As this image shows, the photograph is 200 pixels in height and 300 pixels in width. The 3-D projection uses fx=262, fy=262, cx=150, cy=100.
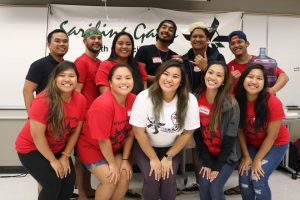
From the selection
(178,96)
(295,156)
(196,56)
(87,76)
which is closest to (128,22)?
(196,56)

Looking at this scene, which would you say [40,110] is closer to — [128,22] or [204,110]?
[204,110]

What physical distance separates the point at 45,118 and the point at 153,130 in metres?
0.75

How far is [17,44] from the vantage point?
317cm

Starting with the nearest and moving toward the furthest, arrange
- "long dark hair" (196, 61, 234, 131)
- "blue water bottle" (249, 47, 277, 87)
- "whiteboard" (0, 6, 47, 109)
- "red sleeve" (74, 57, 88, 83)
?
"long dark hair" (196, 61, 234, 131) → "red sleeve" (74, 57, 88, 83) → "blue water bottle" (249, 47, 277, 87) → "whiteboard" (0, 6, 47, 109)

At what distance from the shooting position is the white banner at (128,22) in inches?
127

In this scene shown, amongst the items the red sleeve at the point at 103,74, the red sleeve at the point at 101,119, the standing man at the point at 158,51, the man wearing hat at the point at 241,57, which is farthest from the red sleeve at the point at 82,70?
the man wearing hat at the point at 241,57

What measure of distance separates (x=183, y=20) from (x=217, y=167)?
2.06 metres

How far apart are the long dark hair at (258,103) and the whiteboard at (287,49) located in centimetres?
170

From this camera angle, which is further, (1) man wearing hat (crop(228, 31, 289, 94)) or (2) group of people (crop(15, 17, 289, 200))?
(1) man wearing hat (crop(228, 31, 289, 94))

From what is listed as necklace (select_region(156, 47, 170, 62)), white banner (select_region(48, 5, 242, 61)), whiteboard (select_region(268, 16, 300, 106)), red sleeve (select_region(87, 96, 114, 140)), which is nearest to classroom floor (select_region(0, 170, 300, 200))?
whiteboard (select_region(268, 16, 300, 106))

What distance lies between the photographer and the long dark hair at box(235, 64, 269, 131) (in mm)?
2006

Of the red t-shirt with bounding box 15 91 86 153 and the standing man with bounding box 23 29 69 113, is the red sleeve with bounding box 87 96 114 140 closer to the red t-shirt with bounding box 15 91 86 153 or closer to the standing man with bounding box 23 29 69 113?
the red t-shirt with bounding box 15 91 86 153

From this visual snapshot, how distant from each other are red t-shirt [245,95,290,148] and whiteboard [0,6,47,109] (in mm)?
2486

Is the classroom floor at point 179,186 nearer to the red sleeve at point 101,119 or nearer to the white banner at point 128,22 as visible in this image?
the red sleeve at point 101,119
